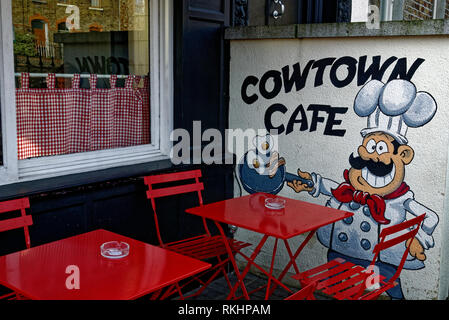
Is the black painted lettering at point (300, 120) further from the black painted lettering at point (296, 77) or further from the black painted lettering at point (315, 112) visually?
the black painted lettering at point (296, 77)

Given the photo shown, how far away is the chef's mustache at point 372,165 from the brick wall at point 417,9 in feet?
14.7

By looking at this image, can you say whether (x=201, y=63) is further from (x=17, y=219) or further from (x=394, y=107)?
(x=17, y=219)

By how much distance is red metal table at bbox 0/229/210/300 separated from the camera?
8.70 ft

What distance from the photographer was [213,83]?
5.40 m

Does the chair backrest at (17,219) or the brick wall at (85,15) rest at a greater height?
the brick wall at (85,15)

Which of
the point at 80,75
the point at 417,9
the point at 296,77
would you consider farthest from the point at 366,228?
the point at 417,9

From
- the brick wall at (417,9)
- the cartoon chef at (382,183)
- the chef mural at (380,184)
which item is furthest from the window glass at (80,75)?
the brick wall at (417,9)

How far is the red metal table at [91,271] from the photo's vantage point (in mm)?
2650

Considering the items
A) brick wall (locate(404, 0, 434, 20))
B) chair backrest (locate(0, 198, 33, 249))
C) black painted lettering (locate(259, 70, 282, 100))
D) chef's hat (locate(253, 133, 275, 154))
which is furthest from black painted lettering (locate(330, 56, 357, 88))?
brick wall (locate(404, 0, 434, 20))

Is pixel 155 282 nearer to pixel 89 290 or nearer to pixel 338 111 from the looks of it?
pixel 89 290

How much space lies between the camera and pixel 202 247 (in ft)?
15.1

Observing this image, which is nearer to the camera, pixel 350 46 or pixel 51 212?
pixel 51 212

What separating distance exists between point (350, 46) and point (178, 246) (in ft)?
7.57

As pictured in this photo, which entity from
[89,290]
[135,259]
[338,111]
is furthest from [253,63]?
[89,290]
